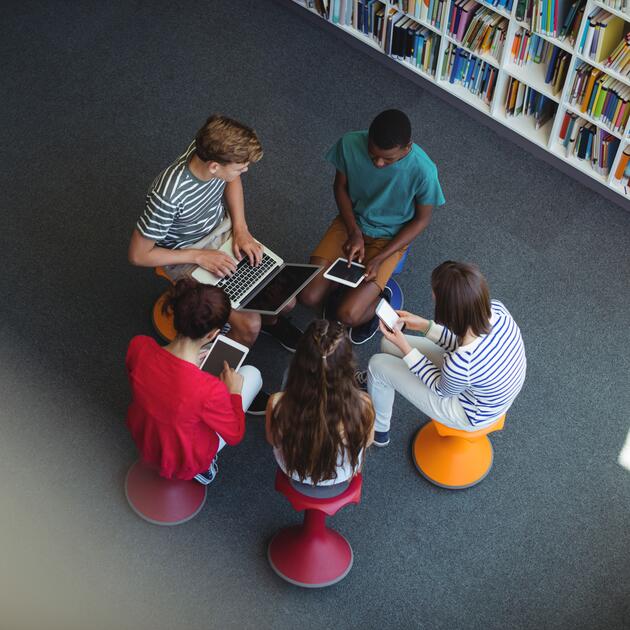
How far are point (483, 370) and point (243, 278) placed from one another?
3.36ft

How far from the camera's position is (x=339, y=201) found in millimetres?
3215

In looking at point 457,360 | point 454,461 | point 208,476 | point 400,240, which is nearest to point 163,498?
point 208,476

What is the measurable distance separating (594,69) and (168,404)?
8.08ft

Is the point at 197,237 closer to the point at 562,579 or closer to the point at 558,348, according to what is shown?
the point at 558,348

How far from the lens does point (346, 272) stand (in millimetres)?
3119

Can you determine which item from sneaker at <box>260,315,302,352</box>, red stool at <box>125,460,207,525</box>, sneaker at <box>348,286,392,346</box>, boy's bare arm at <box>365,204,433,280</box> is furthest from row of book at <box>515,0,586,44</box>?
red stool at <box>125,460,207,525</box>

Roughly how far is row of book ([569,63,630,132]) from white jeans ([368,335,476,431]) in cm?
150

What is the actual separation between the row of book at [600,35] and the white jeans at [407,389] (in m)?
1.57

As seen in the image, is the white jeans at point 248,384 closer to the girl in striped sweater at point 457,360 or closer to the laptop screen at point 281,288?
the laptop screen at point 281,288

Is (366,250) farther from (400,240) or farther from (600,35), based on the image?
(600,35)

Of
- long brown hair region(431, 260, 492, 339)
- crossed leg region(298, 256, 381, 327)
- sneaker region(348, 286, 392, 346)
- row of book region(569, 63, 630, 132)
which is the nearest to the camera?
long brown hair region(431, 260, 492, 339)

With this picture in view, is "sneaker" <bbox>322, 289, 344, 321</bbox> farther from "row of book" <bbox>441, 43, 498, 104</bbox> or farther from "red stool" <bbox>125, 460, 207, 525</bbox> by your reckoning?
"row of book" <bbox>441, 43, 498, 104</bbox>

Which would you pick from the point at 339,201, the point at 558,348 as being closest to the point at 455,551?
A: the point at 558,348

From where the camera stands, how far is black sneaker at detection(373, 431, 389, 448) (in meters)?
3.05
